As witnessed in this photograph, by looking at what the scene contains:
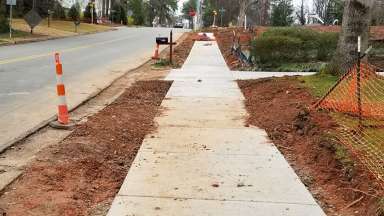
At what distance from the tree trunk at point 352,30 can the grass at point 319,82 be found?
0.39 meters

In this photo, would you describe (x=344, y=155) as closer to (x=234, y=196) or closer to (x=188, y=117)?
(x=234, y=196)

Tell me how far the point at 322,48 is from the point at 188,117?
37.9ft

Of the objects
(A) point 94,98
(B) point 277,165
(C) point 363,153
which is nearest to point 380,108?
(C) point 363,153

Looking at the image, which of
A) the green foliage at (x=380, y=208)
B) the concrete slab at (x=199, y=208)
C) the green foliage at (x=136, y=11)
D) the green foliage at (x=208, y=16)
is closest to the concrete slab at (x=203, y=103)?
the concrete slab at (x=199, y=208)

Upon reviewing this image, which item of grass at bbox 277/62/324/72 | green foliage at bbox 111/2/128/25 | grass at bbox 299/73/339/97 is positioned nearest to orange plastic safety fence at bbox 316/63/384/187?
grass at bbox 299/73/339/97

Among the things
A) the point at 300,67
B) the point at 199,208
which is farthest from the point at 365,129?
the point at 300,67

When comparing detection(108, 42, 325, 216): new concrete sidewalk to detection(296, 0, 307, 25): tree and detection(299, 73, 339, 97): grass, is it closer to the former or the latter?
detection(299, 73, 339, 97): grass

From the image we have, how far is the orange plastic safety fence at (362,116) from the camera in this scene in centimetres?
679

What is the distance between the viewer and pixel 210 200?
542cm

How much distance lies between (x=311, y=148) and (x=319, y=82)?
5.57 metres

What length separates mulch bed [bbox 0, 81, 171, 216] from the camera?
525 centimetres

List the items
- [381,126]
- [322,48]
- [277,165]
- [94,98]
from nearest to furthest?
1. [277,165]
2. [381,126]
3. [94,98]
4. [322,48]

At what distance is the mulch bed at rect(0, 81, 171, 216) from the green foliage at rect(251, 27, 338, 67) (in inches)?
403

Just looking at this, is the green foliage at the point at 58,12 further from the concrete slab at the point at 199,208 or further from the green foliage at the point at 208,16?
the concrete slab at the point at 199,208
